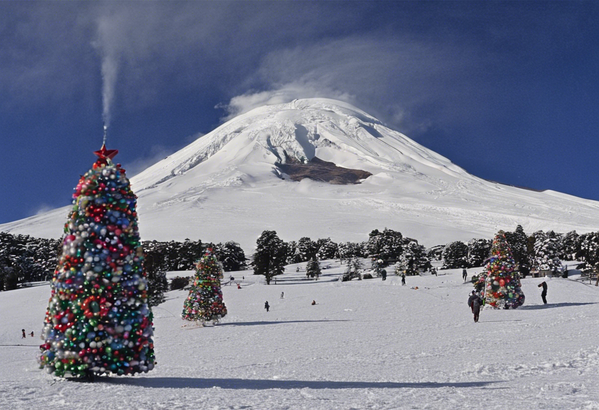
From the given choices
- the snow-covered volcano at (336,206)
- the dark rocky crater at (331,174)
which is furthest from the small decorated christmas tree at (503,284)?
the dark rocky crater at (331,174)

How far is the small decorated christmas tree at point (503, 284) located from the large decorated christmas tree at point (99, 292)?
1683 cm

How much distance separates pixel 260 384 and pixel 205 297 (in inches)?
Answer: 542

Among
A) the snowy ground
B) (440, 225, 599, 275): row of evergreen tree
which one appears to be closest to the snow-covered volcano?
(440, 225, 599, 275): row of evergreen tree

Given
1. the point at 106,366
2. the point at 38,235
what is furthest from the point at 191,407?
the point at 38,235

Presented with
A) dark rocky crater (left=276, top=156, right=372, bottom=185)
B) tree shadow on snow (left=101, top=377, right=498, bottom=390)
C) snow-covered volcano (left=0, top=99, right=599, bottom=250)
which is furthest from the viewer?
dark rocky crater (left=276, top=156, right=372, bottom=185)

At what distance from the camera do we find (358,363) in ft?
38.3

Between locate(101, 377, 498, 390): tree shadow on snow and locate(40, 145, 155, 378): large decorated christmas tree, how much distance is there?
0.31 metres

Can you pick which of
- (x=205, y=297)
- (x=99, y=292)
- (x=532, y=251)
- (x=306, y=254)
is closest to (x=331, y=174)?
(x=306, y=254)

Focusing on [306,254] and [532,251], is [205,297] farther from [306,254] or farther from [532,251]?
[306,254]

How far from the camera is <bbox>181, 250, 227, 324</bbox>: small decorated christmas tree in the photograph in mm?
22156

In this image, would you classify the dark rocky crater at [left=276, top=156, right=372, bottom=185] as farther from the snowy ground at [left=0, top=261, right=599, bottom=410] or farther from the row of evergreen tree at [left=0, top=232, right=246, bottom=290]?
the snowy ground at [left=0, top=261, right=599, bottom=410]

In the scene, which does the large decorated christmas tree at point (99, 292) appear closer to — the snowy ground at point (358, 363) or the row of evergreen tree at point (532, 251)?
the snowy ground at point (358, 363)

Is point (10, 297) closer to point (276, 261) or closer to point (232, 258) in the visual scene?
point (276, 261)

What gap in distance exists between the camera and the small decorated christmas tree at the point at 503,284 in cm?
2216
